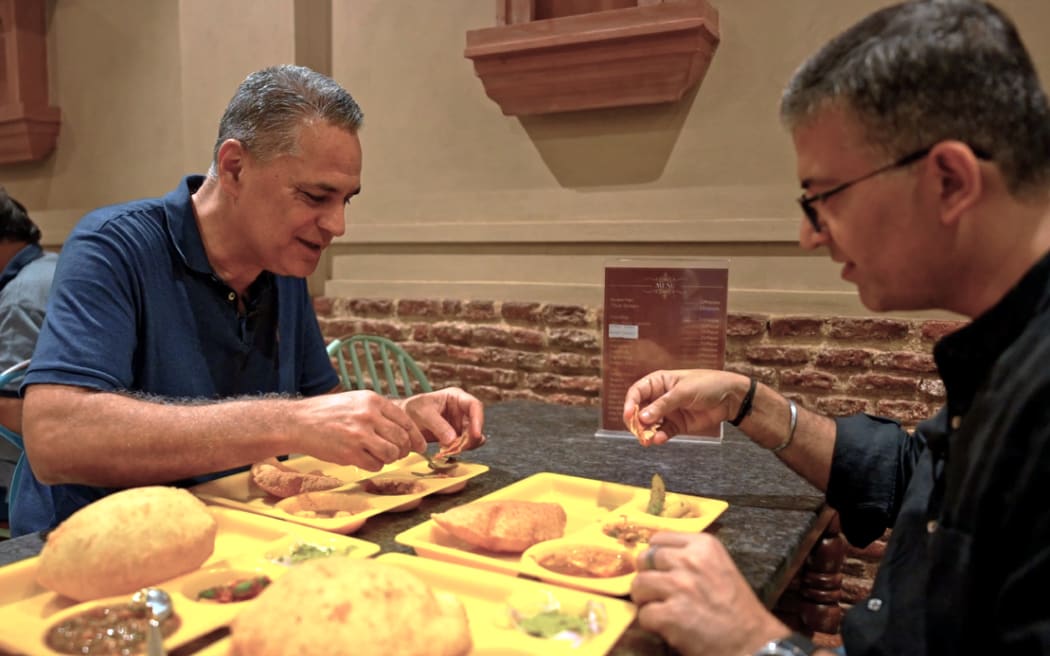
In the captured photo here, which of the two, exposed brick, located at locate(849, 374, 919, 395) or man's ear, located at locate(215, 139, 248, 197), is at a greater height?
man's ear, located at locate(215, 139, 248, 197)

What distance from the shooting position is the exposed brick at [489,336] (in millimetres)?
3479

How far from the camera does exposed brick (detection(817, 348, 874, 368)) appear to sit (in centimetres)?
279

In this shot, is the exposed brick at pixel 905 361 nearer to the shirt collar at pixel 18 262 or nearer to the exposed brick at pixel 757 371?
the exposed brick at pixel 757 371

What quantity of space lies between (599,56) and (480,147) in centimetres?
77

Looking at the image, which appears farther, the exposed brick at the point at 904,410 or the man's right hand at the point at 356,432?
the exposed brick at the point at 904,410

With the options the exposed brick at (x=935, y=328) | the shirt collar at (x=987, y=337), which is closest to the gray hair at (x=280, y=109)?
the shirt collar at (x=987, y=337)

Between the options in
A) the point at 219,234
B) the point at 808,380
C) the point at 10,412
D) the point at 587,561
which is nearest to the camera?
the point at 587,561

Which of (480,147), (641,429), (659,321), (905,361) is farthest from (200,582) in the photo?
(480,147)

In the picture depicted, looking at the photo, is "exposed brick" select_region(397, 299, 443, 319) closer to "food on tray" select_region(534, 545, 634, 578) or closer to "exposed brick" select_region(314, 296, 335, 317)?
"exposed brick" select_region(314, 296, 335, 317)

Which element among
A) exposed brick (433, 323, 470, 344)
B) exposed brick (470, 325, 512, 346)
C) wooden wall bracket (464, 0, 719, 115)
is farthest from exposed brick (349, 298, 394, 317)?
wooden wall bracket (464, 0, 719, 115)

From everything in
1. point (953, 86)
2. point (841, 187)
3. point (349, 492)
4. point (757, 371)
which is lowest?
point (757, 371)

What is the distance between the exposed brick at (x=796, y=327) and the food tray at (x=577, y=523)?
1.56 meters

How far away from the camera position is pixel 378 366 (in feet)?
12.5

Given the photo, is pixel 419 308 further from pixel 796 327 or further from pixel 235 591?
pixel 235 591
